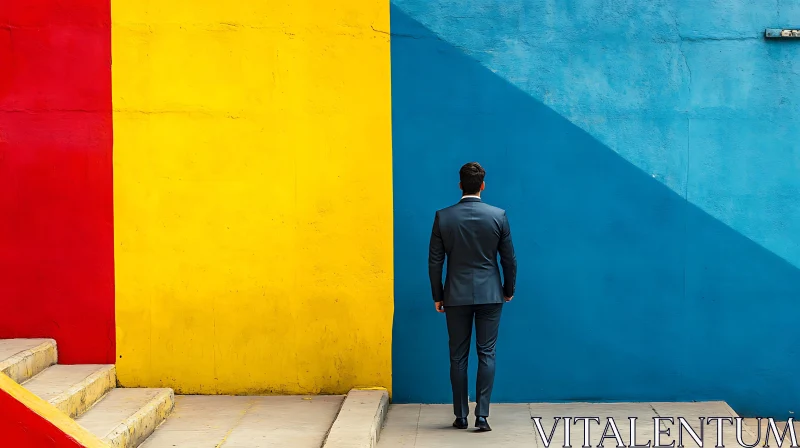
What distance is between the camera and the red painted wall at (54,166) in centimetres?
641

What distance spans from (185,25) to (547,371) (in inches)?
145

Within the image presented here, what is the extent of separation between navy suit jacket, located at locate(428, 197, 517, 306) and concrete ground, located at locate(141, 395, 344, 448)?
1198mm

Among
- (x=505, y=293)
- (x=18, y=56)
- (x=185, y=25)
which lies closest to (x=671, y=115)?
(x=505, y=293)

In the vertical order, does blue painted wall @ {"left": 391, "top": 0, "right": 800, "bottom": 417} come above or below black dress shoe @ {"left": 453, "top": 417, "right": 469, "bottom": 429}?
above

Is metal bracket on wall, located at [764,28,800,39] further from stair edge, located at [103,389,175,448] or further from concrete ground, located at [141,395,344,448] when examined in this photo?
stair edge, located at [103,389,175,448]

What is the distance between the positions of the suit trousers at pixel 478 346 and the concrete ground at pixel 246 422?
0.89m

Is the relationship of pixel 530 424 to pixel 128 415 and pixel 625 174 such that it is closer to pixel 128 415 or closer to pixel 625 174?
pixel 625 174

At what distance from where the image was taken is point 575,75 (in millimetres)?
6375

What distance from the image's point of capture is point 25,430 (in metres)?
4.30

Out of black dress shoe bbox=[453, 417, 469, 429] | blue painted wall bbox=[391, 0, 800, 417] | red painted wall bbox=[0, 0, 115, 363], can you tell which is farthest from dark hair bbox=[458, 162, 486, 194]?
red painted wall bbox=[0, 0, 115, 363]

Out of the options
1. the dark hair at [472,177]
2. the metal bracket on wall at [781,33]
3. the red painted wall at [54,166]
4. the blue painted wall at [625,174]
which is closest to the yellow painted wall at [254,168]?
the red painted wall at [54,166]

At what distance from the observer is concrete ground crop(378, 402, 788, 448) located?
552 cm

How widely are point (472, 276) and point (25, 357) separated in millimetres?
3025

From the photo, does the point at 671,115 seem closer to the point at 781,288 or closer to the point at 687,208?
the point at 687,208
